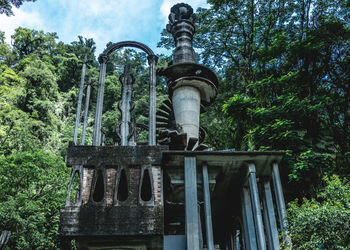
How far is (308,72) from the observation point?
17.7 m

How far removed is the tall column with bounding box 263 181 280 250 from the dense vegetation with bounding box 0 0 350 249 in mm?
523

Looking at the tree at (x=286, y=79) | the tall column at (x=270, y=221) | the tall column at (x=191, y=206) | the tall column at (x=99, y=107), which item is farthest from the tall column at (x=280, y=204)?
the tall column at (x=99, y=107)

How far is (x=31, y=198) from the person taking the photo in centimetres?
1630

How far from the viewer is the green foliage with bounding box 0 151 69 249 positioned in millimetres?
14500

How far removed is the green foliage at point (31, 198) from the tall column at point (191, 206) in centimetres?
910

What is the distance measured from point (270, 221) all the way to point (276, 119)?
6.60 meters

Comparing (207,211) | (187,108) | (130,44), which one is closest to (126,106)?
(130,44)

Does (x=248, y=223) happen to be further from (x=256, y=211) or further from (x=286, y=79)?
(x=286, y=79)

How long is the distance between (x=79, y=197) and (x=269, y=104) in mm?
11908

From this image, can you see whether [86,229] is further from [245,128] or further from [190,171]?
[245,128]

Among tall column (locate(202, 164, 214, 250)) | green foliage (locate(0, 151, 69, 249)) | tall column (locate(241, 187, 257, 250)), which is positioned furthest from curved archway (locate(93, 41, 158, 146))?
green foliage (locate(0, 151, 69, 249))

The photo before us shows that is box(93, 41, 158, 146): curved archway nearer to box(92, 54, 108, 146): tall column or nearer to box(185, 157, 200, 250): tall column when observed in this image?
box(92, 54, 108, 146): tall column

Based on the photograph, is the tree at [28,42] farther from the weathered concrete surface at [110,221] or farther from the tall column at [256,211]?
the tall column at [256,211]

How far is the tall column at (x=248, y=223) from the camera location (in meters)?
8.86
